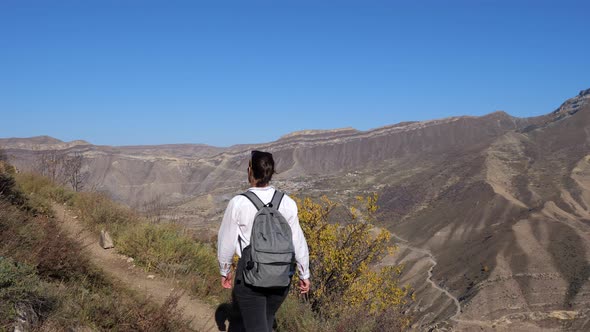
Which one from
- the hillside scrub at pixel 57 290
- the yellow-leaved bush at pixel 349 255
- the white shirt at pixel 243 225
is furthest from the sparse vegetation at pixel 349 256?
the white shirt at pixel 243 225

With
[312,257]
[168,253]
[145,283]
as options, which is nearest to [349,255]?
Result: [312,257]

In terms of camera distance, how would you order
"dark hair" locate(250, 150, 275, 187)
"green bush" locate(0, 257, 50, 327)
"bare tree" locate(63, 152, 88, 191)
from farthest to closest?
"bare tree" locate(63, 152, 88, 191) < "dark hair" locate(250, 150, 275, 187) < "green bush" locate(0, 257, 50, 327)

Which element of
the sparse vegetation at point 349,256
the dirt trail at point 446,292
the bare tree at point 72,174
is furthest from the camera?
the dirt trail at point 446,292

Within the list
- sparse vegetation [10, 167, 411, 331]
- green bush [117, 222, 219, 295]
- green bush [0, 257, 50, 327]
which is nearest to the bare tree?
sparse vegetation [10, 167, 411, 331]

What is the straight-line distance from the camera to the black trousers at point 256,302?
3.45m

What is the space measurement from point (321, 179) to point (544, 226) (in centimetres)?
8899

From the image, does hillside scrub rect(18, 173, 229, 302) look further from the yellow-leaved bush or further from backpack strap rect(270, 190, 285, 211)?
the yellow-leaved bush

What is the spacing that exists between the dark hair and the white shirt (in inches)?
2.5

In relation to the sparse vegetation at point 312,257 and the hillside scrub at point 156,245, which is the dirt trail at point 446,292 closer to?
the sparse vegetation at point 312,257

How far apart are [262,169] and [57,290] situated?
88.5 inches

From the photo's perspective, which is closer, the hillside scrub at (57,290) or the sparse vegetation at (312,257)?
the hillside scrub at (57,290)

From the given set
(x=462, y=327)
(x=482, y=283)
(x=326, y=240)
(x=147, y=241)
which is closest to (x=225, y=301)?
(x=147, y=241)

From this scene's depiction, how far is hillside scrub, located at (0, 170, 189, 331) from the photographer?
11.5ft

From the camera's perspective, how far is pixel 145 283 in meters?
6.20
